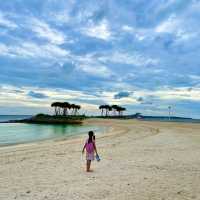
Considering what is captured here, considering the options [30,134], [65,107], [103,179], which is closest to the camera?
[103,179]

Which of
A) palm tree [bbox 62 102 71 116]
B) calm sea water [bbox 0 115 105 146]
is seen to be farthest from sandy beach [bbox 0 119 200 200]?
palm tree [bbox 62 102 71 116]

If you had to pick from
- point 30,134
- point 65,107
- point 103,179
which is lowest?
point 103,179

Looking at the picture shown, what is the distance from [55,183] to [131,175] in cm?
282

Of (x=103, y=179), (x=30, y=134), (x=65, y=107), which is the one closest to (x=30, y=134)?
(x=30, y=134)

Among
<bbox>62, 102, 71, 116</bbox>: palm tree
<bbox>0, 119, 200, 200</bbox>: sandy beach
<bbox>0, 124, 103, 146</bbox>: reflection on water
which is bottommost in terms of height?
<bbox>0, 119, 200, 200</bbox>: sandy beach

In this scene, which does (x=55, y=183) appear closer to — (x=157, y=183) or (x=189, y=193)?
(x=157, y=183)

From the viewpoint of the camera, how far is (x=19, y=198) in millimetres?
8016

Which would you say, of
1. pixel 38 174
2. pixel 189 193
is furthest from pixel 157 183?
pixel 38 174

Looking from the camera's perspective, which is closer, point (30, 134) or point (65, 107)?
point (30, 134)

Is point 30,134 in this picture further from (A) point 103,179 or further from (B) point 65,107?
(B) point 65,107

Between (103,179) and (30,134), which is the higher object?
(30,134)

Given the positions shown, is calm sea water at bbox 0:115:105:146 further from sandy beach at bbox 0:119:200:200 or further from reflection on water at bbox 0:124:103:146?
sandy beach at bbox 0:119:200:200

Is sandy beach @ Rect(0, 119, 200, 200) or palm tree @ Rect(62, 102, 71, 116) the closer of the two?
sandy beach @ Rect(0, 119, 200, 200)

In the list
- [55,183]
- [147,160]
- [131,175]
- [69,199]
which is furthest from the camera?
[147,160]
